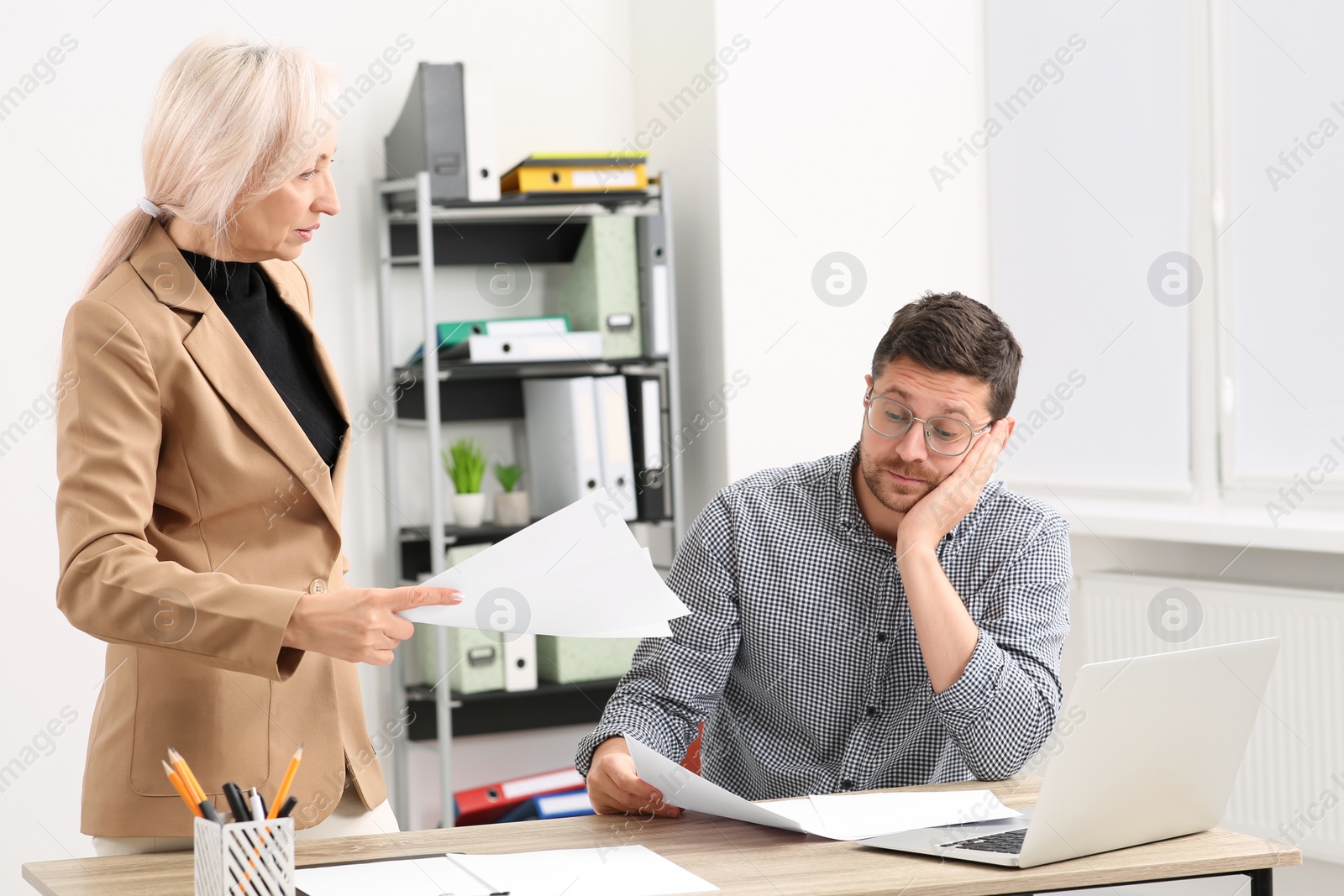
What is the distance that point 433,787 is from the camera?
11.0 feet

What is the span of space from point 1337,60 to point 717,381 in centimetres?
154

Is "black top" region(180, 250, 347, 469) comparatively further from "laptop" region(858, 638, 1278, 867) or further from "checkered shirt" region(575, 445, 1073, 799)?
"laptop" region(858, 638, 1278, 867)

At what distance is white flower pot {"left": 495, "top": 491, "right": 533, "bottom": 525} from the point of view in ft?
10.6

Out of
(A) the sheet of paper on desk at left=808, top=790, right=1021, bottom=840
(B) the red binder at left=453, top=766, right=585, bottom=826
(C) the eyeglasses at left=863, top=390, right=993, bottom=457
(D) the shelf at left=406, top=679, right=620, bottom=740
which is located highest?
(C) the eyeglasses at left=863, top=390, right=993, bottom=457

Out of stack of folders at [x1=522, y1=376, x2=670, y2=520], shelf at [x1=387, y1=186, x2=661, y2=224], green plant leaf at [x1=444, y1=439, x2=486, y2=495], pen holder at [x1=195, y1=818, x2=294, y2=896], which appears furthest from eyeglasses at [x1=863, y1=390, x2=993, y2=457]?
green plant leaf at [x1=444, y1=439, x2=486, y2=495]

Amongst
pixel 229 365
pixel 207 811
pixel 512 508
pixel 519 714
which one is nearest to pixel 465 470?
pixel 512 508

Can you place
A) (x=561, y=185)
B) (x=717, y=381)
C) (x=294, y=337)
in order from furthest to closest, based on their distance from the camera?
1. (x=717, y=381)
2. (x=561, y=185)
3. (x=294, y=337)

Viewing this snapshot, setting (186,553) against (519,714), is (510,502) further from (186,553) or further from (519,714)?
(186,553)

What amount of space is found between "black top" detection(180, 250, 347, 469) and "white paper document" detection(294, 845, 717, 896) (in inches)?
18.9

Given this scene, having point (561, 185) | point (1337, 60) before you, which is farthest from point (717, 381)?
point (1337, 60)

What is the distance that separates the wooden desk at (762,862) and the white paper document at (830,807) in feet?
0.08

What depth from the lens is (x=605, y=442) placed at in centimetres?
314

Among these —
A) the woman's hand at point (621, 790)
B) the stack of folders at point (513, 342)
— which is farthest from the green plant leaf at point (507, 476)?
the woman's hand at point (621, 790)

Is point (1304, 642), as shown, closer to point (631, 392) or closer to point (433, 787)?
point (631, 392)
